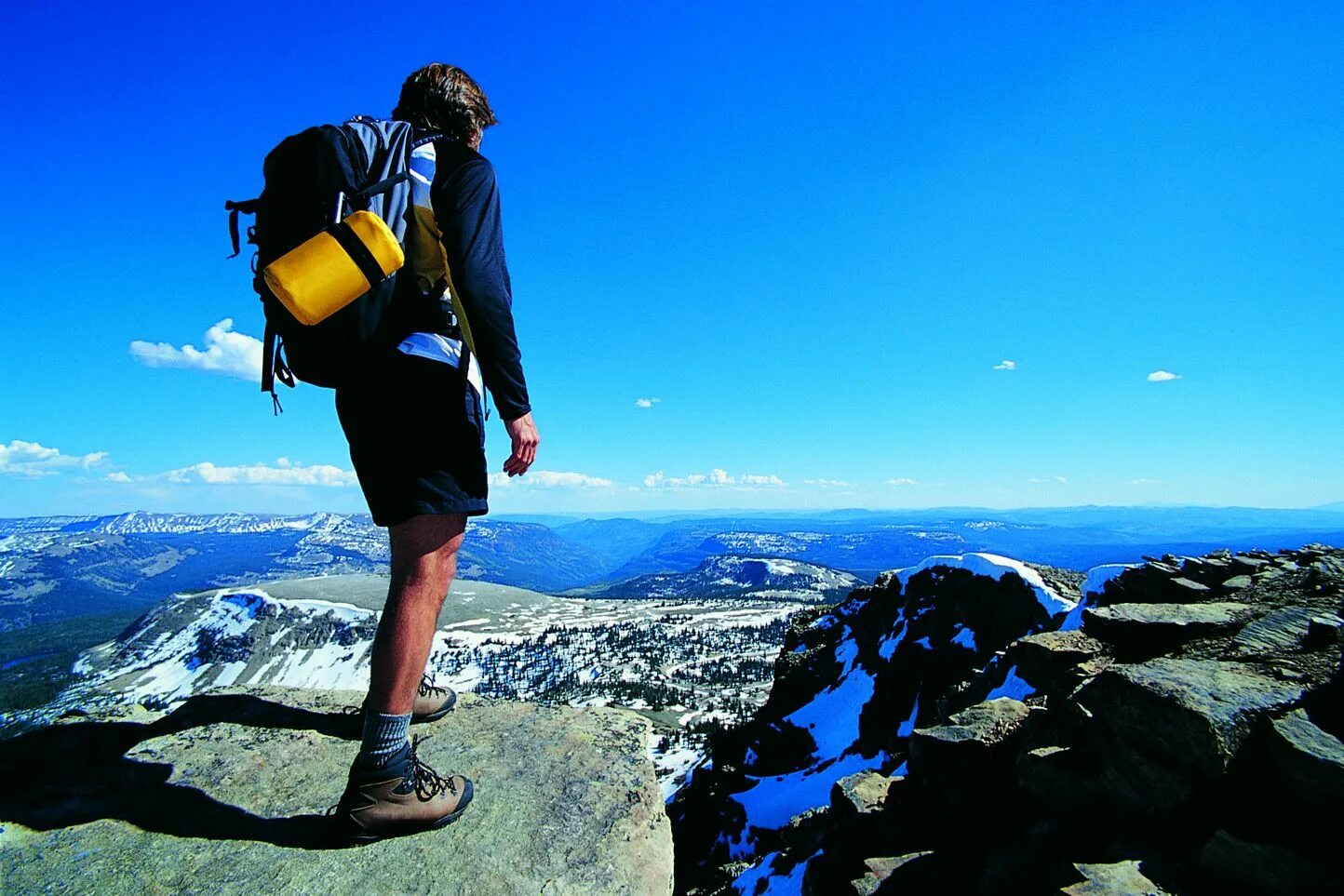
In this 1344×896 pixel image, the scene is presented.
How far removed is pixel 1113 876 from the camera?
16.4 ft

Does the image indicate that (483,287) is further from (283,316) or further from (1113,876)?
(1113,876)

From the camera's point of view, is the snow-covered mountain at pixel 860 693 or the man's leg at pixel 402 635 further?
the snow-covered mountain at pixel 860 693

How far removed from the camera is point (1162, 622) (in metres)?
8.77

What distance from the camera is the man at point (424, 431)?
3.82 meters

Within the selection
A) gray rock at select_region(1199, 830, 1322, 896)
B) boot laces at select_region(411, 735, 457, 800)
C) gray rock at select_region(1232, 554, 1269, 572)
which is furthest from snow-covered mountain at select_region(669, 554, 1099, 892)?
boot laces at select_region(411, 735, 457, 800)

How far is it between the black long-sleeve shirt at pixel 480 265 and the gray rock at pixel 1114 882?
6.21m

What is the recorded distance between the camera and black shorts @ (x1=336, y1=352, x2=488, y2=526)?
12.5 feet

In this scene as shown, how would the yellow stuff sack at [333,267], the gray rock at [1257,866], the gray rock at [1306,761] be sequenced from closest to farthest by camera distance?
the yellow stuff sack at [333,267], the gray rock at [1257,866], the gray rock at [1306,761]

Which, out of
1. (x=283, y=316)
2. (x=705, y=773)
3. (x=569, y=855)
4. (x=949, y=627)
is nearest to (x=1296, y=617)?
(x=569, y=855)

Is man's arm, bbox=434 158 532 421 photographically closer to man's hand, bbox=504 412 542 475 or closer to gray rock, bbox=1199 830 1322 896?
man's hand, bbox=504 412 542 475

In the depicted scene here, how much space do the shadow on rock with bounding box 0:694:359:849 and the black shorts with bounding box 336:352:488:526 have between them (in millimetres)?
2325

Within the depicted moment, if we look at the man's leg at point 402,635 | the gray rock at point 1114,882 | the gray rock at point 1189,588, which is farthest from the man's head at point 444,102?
the gray rock at point 1189,588

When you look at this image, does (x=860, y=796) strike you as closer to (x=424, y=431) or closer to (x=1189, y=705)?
(x=1189, y=705)

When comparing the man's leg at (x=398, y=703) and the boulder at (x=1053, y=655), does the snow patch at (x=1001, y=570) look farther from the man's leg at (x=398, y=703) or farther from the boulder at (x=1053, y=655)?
the man's leg at (x=398, y=703)
